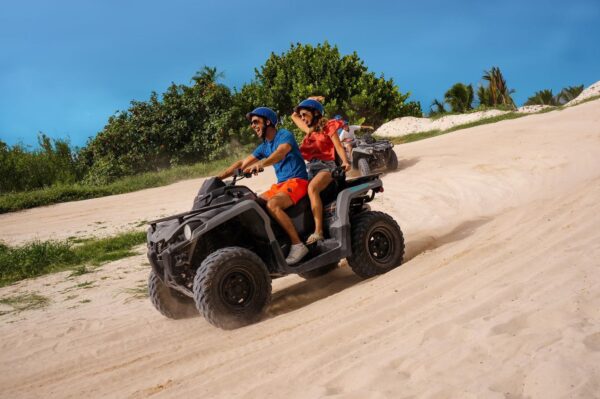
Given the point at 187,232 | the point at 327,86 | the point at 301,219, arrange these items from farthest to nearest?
the point at 327,86 → the point at 301,219 → the point at 187,232

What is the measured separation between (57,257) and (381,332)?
770cm

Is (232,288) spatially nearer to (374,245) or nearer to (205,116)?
(374,245)

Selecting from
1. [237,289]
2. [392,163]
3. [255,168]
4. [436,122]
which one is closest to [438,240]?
[255,168]

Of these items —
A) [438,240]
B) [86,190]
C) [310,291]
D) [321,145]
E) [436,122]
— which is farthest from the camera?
[436,122]

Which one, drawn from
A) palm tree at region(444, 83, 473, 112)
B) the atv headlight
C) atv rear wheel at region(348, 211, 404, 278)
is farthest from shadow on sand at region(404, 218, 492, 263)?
palm tree at region(444, 83, 473, 112)

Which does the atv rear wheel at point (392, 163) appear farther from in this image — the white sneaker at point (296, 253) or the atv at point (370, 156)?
the white sneaker at point (296, 253)

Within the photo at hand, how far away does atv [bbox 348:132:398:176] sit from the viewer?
44.5 ft

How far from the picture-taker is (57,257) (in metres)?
9.41

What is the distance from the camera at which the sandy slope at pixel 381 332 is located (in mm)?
2654

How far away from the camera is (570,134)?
14.3 meters

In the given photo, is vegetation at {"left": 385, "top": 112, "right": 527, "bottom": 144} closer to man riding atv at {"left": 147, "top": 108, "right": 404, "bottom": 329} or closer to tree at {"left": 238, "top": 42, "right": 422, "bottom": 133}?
tree at {"left": 238, "top": 42, "right": 422, "bottom": 133}

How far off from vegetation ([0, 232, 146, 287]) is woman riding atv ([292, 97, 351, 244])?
469 cm

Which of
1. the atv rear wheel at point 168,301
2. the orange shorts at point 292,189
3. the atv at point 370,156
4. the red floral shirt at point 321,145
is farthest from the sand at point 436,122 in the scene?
the atv rear wheel at point 168,301

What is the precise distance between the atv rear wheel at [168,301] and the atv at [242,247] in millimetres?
10
